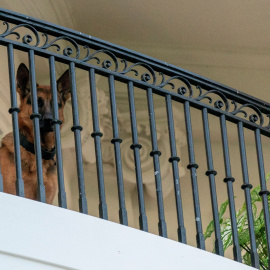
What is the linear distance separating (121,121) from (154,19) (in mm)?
1061

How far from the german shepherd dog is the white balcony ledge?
1.59 metres

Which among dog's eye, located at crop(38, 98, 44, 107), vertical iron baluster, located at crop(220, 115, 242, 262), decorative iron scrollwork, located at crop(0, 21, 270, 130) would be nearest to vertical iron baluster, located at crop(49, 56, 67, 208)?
decorative iron scrollwork, located at crop(0, 21, 270, 130)

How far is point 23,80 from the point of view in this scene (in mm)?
6004

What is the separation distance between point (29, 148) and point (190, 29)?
269 cm

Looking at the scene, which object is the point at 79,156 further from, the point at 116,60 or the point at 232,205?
the point at 232,205

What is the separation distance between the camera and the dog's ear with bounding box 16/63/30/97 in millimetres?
5914

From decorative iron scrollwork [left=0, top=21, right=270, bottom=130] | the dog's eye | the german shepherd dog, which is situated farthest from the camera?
the dog's eye

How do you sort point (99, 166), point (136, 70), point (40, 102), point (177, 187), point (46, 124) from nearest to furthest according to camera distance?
point (99, 166) < point (177, 187) < point (136, 70) < point (46, 124) < point (40, 102)

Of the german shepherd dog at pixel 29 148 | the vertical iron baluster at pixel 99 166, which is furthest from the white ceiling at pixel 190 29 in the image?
the vertical iron baluster at pixel 99 166

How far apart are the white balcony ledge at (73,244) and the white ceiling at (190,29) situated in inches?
142

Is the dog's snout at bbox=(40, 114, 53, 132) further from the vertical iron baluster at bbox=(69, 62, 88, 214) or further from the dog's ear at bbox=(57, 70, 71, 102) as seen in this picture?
the vertical iron baluster at bbox=(69, 62, 88, 214)

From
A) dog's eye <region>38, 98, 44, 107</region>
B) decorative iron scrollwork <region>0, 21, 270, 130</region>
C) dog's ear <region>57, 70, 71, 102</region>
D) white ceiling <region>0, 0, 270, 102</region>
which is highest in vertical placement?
white ceiling <region>0, 0, 270, 102</region>

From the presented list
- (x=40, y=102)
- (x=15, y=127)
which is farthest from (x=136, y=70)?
(x=40, y=102)

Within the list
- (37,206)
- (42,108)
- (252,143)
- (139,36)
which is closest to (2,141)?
(42,108)
